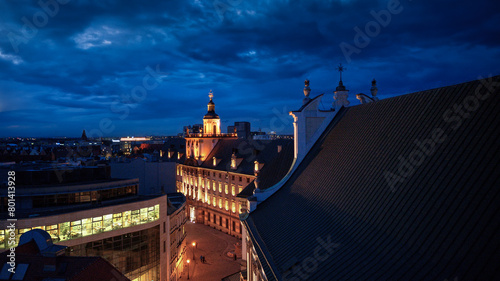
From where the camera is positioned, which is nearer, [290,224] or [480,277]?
[480,277]

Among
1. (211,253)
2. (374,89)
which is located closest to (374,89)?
(374,89)

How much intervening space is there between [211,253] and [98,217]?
22.2m

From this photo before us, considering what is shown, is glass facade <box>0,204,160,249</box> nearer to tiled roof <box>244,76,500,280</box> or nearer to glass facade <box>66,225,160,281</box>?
glass facade <box>66,225,160,281</box>

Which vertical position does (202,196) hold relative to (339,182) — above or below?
below

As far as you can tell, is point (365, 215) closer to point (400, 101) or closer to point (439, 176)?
point (439, 176)

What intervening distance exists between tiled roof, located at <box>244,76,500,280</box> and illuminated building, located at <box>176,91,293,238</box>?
32253mm

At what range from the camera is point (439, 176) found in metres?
9.64

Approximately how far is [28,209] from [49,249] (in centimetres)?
1251

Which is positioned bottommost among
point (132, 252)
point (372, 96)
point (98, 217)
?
point (132, 252)

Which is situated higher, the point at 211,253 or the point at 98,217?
the point at 98,217

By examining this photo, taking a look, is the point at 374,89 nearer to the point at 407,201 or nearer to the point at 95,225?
the point at 407,201

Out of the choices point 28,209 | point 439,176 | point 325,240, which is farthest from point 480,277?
point 28,209

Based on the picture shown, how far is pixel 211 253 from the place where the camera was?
4738cm

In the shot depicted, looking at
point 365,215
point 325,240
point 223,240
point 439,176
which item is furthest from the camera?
point 223,240
